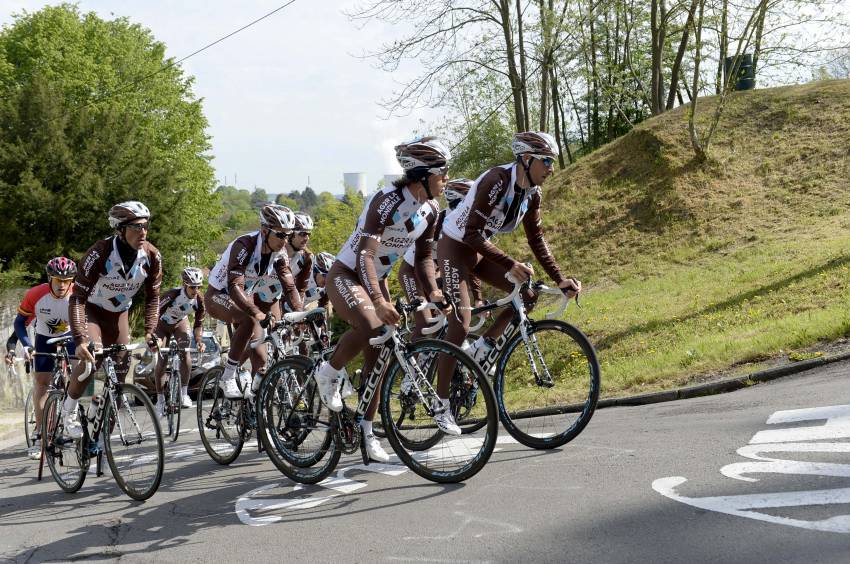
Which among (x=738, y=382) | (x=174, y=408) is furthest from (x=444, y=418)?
(x=174, y=408)

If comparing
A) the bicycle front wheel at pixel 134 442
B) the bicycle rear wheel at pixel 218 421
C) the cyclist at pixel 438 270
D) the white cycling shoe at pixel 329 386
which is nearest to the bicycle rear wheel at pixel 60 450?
the bicycle front wheel at pixel 134 442

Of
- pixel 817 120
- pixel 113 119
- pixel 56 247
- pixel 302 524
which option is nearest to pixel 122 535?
pixel 302 524

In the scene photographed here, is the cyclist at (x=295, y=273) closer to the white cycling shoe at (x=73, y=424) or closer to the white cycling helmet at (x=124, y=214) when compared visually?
the white cycling helmet at (x=124, y=214)

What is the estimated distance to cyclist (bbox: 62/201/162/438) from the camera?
726 centimetres

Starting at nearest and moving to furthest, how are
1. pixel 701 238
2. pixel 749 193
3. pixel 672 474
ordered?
1. pixel 672 474
2. pixel 701 238
3. pixel 749 193

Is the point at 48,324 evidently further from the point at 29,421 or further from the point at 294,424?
the point at 294,424

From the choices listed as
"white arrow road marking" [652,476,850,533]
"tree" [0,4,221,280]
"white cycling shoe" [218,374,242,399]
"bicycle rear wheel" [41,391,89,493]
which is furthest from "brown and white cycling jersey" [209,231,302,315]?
"tree" [0,4,221,280]

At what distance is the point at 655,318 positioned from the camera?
1555 cm

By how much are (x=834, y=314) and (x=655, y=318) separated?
473cm

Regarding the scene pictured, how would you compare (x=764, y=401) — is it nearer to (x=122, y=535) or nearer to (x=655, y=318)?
(x=122, y=535)

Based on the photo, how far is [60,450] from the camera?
24.9 ft

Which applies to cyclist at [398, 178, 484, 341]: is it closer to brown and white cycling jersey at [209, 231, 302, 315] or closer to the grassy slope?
brown and white cycling jersey at [209, 231, 302, 315]

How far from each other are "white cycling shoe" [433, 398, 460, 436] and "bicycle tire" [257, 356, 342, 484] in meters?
0.82

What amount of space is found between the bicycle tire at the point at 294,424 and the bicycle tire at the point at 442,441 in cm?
54
